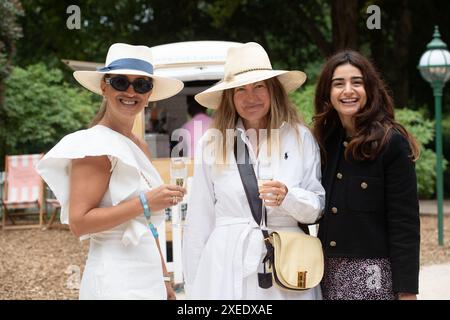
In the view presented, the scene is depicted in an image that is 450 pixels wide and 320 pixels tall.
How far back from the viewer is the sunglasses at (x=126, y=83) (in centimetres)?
293

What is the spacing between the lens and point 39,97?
1416 centimetres

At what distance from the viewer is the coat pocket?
292cm

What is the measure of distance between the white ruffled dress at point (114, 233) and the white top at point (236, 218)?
0.34 metres

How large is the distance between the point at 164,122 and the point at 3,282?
13.3 feet

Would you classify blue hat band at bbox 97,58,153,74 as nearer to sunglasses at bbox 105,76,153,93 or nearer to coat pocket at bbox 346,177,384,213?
sunglasses at bbox 105,76,153,93

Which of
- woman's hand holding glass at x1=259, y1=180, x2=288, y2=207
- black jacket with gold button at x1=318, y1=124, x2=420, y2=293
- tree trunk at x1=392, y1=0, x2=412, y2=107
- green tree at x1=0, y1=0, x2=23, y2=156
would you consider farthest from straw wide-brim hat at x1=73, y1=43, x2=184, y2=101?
tree trunk at x1=392, y1=0, x2=412, y2=107

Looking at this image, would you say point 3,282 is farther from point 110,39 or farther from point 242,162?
point 110,39

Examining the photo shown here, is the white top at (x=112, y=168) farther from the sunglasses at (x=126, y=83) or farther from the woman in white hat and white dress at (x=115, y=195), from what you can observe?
the sunglasses at (x=126, y=83)

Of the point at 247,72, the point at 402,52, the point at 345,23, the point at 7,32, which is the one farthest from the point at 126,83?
the point at 402,52

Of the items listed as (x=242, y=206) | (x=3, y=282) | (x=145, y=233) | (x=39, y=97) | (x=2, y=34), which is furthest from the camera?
(x=39, y=97)

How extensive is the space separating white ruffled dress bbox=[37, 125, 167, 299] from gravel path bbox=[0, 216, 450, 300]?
4273mm
